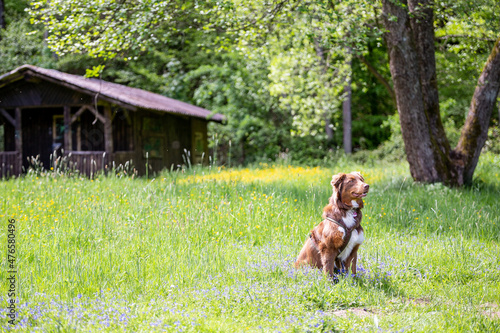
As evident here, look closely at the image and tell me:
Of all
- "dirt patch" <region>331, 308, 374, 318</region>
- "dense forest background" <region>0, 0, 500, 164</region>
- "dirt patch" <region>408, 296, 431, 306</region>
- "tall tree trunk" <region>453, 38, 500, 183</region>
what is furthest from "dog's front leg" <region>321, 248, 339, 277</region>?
"dense forest background" <region>0, 0, 500, 164</region>

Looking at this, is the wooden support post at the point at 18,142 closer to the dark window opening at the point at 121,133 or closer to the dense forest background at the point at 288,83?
the dense forest background at the point at 288,83

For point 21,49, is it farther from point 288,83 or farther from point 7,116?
point 288,83

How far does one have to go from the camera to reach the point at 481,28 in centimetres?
1291

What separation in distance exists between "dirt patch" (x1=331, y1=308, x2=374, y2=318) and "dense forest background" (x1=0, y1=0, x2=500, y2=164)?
8.94m

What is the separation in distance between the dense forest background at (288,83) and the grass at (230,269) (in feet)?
21.0

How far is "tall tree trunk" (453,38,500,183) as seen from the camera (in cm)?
1062

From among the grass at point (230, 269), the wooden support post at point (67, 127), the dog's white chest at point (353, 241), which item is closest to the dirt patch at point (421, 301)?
the grass at point (230, 269)

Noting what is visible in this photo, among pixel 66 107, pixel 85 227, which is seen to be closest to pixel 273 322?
pixel 85 227

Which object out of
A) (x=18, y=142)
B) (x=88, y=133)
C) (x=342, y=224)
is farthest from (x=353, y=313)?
(x=88, y=133)

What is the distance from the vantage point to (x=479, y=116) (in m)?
11.0

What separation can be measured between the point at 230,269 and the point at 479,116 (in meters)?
8.09

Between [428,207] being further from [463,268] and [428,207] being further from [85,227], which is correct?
[85,227]

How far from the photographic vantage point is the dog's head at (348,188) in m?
4.87

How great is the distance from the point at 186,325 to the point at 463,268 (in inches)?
143
